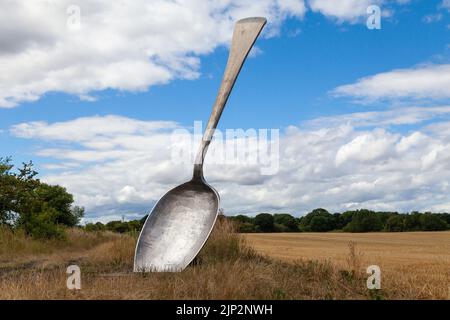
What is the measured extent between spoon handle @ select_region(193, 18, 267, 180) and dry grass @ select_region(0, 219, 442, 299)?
205 cm

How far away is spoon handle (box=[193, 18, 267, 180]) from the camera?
1004 centimetres

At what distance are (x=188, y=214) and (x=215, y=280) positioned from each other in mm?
2751

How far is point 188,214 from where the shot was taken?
9.81m

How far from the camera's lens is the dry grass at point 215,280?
6.66 meters

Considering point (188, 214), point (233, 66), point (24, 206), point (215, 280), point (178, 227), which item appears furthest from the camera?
point (24, 206)

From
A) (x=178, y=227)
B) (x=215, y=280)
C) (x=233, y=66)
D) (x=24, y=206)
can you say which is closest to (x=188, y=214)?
(x=178, y=227)

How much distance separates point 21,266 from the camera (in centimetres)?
1230

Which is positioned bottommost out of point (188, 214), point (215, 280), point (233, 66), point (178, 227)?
point (215, 280)

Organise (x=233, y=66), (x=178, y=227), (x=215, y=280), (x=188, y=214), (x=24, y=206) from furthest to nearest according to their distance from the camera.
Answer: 1. (x=24, y=206)
2. (x=233, y=66)
3. (x=188, y=214)
4. (x=178, y=227)
5. (x=215, y=280)

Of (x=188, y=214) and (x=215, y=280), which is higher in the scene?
(x=188, y=214)

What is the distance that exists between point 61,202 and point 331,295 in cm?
2352

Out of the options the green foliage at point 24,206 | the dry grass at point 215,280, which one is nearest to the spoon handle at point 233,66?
the dry grass at point 215,280

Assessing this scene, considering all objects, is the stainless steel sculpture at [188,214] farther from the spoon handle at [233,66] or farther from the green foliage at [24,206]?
the green foliage at [24,206]

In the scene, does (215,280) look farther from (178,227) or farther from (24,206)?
(24,206)
